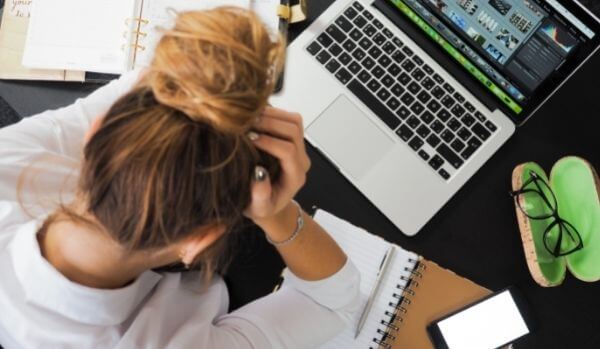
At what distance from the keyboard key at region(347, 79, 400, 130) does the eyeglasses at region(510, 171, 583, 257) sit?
0.20 meters

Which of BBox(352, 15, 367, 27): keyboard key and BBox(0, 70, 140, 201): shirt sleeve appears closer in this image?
BBox(0, 70, 140, 201): shirt sleeve

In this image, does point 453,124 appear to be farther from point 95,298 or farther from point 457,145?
point 95,298

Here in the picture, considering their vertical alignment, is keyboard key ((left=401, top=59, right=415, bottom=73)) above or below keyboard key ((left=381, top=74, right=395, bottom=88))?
above

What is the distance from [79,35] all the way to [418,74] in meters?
0.51

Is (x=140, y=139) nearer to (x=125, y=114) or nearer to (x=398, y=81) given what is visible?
(x=125, y=114)

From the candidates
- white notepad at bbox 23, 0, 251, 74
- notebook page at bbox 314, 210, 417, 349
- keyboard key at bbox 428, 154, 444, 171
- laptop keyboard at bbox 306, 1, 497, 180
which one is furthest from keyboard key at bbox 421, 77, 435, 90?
white notepad at bbox 23, 0, 251, 74

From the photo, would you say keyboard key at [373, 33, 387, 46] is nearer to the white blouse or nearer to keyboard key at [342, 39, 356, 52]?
keyboard key at [342, 39, 356, 52]

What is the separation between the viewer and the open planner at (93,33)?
0.72m

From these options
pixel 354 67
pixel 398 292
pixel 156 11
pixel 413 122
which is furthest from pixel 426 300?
pixel 156 11

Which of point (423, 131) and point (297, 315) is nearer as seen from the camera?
point (297, 315)

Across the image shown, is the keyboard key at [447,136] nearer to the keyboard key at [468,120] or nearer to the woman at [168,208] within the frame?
the keyboard key at [468,120]

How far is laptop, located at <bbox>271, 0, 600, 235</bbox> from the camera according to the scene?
71 cm

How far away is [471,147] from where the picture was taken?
74cm

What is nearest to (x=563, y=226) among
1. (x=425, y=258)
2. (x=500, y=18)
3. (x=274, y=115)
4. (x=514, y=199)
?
(x=514, y=199)
